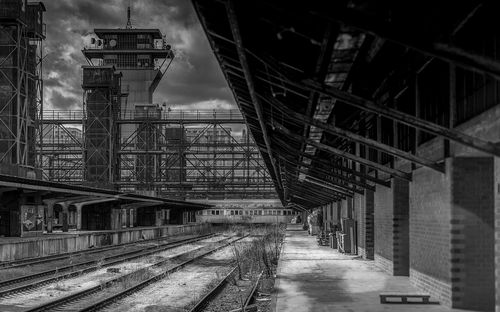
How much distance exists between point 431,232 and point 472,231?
5.29 ft

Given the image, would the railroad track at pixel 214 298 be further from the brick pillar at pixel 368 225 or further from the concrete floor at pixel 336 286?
the brick pillar at pixel 368 225

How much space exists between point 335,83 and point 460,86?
2.06 m

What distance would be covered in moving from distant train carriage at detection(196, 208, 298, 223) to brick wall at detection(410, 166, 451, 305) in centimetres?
6708

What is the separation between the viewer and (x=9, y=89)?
150ft

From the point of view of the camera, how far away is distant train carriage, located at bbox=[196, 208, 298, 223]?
265ft

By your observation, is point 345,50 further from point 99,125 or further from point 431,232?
point 99,125

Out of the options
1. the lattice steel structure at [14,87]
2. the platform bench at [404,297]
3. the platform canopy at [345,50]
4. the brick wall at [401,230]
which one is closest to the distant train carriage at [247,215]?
the lattice steel structure at [14,87]

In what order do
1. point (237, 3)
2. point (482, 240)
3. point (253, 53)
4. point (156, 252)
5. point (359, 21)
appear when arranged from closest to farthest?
point (359, 21)
point (237, 3)
point (253, 53)
point (482, 240)
point (156, 252)

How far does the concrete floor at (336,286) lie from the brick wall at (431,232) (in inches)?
18.0

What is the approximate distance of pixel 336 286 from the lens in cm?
1417

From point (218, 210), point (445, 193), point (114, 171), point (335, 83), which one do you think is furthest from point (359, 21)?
point (218, 210)

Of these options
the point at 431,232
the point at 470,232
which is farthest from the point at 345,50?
the point at 431,232

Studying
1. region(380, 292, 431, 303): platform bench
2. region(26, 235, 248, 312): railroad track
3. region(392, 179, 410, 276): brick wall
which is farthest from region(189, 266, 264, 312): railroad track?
region(392, 179, 410, 276): brick wall

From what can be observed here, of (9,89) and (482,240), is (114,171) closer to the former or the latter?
(9,89)
